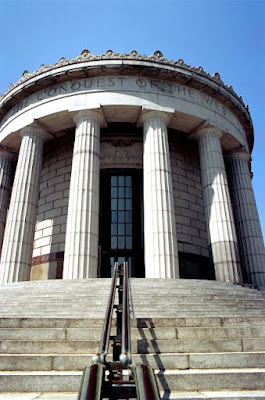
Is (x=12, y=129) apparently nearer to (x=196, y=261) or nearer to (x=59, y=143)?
(x=59, y=143)

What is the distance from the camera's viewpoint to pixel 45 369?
13.1 feet

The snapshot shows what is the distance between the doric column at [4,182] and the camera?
16.4 meters

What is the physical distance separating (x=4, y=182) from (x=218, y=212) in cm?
1154

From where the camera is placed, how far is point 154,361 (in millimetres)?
4105

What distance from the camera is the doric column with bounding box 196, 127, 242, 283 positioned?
1313 centimetres

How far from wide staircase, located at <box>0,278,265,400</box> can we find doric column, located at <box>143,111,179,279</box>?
4.04m

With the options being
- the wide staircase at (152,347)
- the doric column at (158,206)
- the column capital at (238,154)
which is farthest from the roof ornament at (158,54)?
the wide staircase at (152,347)

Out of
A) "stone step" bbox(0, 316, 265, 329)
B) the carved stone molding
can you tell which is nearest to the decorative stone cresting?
the carved stone molding

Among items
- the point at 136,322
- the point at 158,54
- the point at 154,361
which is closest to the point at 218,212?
the point at 158,54

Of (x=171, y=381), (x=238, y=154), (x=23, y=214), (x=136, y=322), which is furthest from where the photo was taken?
(x=238, y=154)

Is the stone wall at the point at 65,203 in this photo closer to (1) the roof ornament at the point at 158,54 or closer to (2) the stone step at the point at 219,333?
(1) the roof ornament at the point at 158,54

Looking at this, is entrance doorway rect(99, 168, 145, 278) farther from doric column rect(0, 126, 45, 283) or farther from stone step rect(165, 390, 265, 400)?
stone step rect(165, 390, 265, 400)

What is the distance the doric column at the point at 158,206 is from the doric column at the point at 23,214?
17.2 ft

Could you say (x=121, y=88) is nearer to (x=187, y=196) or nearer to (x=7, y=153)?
(x=187, y=196)
